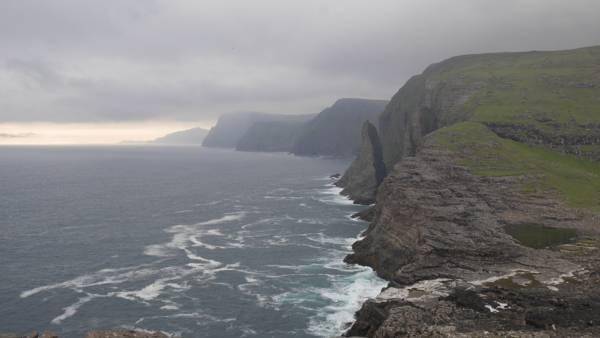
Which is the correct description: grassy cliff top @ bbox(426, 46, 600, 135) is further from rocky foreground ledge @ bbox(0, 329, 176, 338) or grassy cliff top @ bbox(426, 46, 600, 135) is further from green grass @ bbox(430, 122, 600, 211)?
rocky foreground ledge @ bbox(0, 329, 176, 338)

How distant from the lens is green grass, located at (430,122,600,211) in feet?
263

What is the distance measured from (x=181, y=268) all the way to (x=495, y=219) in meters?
50.4

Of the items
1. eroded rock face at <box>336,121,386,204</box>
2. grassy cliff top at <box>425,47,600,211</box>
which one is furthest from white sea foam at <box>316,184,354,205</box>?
grassy cliff top at <box>425,47,600,211</box>

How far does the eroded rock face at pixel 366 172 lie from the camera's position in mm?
153500

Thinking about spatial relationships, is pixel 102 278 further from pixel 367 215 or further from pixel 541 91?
pixel 541 91

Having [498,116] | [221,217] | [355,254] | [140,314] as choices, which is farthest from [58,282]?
[498,116]

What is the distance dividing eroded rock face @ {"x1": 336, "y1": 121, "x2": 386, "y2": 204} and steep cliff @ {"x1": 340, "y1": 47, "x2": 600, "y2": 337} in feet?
55.3

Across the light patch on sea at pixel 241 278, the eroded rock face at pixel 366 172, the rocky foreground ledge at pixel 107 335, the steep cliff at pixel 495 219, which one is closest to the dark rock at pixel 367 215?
the light patch on sea at pixel 241 278

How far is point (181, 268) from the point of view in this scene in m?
78.4

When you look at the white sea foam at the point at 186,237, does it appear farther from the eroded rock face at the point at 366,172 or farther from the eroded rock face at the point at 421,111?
the eroded rock face at the point at 421,111

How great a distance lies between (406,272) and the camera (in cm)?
5878

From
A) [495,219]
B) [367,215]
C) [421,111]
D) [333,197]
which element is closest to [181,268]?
[495,219]

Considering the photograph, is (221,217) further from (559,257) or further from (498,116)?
(559,257)

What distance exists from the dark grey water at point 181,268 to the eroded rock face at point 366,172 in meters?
12.8
